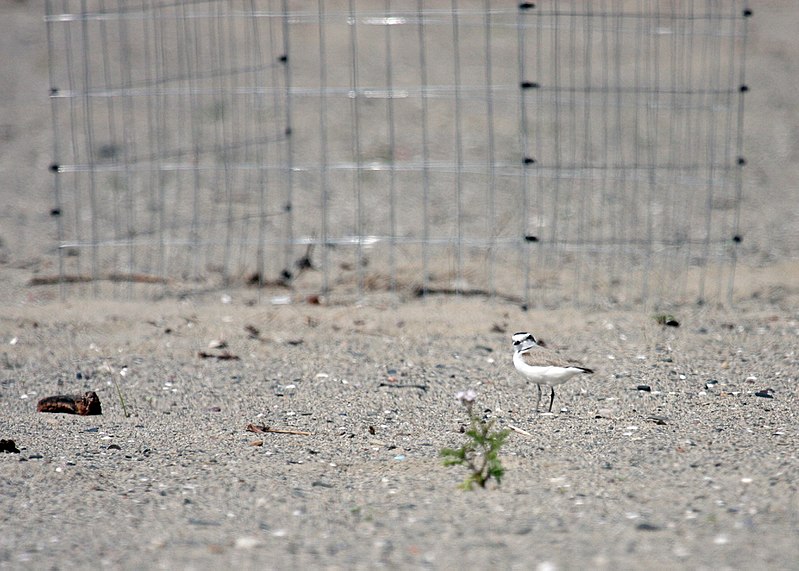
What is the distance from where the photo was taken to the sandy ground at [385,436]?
3.77 meters

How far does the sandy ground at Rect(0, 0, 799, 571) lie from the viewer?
377cm

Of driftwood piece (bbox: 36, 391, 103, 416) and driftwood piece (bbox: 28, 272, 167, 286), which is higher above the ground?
driftwood piece (bbox: 28, 272, 167, 286)

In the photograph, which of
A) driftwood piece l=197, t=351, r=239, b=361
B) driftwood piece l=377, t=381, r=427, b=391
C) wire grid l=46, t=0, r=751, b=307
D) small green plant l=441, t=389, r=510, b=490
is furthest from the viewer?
wire grid l=46, t=0, r=751, b=307

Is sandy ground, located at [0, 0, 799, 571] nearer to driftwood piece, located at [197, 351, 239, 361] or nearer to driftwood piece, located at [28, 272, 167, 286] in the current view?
driftwood piece, located at [197, 351, 239, 361]

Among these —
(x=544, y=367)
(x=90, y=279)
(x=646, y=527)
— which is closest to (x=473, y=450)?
(x=646, y=527)

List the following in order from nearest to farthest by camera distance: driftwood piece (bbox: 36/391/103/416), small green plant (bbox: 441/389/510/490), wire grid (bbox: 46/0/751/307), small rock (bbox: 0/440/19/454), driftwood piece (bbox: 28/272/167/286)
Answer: small green plant (bbox: 441/389/510/490)
small rock (bbox: 0/440/19/454)
driftwood piece (bbox: 36/391/103/416)
wire grid (bbox: 46/0/751/307)
driftwood piece (bbox: 28/272/167/286)

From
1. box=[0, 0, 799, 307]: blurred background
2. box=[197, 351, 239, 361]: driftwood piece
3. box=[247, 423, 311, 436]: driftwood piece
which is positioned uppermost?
box=[0, 0, 799, 307]: blurred background

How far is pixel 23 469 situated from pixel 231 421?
1.14m

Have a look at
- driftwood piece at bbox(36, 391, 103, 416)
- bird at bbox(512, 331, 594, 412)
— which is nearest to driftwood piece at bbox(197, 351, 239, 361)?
driftwood piece at bbox(36, 391, 103, 416)

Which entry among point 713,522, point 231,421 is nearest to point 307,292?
point 231,421

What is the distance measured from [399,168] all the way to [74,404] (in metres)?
2.68

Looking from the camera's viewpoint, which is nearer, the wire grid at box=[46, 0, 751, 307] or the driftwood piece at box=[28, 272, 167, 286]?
the wire grid at box=[46, 0, 751, 307]

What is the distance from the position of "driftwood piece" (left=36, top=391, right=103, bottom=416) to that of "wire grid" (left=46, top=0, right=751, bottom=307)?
224 cm

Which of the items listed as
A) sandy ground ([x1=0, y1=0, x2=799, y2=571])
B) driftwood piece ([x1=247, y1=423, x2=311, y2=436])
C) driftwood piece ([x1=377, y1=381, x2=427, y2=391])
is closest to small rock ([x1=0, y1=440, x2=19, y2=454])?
sandy ground ([x1=0, y1=0, x2=799, y2=571])
